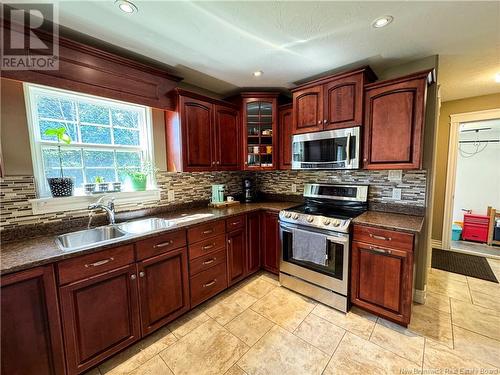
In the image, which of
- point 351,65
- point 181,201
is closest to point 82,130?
point 181,201

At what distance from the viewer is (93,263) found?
1.42 metres

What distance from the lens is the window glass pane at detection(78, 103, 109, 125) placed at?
1.94 meters

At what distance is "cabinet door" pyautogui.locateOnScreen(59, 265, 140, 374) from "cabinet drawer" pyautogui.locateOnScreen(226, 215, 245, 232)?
998 millimetres

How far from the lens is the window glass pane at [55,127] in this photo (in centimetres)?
172

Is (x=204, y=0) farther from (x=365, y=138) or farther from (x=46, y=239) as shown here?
(x=46, y=239)

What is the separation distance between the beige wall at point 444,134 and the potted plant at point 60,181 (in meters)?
4.76

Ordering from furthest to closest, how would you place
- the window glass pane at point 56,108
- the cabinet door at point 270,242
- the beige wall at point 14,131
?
the cabinet door at point 270,242 → the window glass pane at point 56,108 → the beige wall at point 14,131

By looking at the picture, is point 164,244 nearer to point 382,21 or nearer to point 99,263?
point 99,263

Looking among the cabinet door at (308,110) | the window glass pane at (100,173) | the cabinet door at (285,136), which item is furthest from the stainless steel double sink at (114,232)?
the cabinet door at (308,110)

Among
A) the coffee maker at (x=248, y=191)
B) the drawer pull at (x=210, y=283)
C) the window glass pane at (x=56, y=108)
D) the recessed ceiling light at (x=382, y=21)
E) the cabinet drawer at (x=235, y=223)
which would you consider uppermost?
the recessed ceiling light at (x=382, y=21)

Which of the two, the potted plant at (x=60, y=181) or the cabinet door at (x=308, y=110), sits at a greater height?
the cabinet door at (x=308, y=110)

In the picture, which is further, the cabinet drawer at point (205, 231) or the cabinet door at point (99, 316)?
the cabinet drawer at point (205, 231)

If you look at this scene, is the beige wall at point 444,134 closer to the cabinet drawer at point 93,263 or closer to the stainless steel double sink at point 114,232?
the stainless steel double sink at point 114,232

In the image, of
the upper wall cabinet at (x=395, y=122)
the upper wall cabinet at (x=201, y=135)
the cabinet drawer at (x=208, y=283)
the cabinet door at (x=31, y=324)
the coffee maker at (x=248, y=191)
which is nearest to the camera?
the cabinet door at (x=31, y=324)
